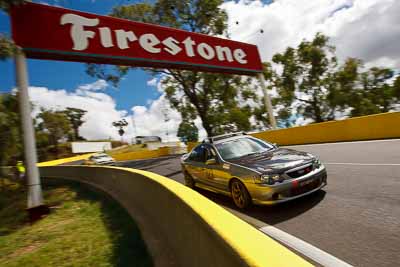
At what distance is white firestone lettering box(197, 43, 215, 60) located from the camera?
654 inches

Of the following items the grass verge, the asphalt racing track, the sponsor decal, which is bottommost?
the grass verge

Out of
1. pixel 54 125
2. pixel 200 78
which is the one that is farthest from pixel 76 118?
pixel 200 78

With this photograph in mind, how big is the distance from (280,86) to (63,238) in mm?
38229

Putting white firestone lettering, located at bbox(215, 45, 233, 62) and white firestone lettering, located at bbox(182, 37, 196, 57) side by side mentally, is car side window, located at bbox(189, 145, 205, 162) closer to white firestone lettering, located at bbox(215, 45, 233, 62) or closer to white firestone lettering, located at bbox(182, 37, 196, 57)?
white firestone lettering, located at bbox(182, 37, 196, 57)

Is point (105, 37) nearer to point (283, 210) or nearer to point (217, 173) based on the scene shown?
point (217, 173)

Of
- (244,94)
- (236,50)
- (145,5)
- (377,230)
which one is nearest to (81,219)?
(377,230)

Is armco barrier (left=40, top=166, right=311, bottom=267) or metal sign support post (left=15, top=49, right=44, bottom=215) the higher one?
metal sign support post (left=15, top=49, right=44, bottom=215)

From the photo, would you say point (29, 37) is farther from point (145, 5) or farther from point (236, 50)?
point (145, 5)

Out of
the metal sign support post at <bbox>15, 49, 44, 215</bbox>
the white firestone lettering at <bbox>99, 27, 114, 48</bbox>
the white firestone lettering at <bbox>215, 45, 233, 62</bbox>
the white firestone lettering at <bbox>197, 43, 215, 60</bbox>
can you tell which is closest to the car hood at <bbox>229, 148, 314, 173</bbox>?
the metal sign support post at <bbox>15, 49, 44, 215</bbox>

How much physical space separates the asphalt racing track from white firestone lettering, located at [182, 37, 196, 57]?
11.1 metres

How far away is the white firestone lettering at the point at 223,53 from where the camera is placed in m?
17.6

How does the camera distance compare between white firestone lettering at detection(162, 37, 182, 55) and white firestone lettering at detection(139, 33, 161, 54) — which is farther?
white firestone lettering at detection(162, 37, 182, 55)

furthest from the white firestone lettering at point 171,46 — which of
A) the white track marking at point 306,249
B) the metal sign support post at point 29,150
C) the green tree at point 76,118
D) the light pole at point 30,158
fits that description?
the green tree at point 76,118

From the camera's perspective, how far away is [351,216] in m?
4.12
